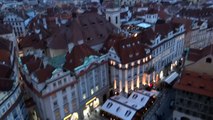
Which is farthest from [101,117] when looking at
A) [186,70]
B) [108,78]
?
[186,70]

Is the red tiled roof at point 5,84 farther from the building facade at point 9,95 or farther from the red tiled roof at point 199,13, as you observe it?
the red tiled roof at point 199,13

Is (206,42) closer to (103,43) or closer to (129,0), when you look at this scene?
(103,43)

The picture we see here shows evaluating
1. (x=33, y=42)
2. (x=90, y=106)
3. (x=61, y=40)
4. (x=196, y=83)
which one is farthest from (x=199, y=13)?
(x=33, y=42)

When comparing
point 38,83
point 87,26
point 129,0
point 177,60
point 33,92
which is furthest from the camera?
point 129,0

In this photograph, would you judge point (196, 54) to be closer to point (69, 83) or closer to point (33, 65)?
point (69, 83)

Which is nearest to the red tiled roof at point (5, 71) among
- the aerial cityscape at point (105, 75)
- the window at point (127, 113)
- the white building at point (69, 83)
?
the aerial cityscape at point (105, 75)

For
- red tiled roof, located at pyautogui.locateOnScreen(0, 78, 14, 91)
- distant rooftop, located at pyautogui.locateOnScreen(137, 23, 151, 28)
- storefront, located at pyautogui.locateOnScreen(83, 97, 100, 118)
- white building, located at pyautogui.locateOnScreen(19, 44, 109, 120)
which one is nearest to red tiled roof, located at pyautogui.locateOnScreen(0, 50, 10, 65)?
white building, located at pyautogui.locateOnScreen(19, 44, 109, 120)

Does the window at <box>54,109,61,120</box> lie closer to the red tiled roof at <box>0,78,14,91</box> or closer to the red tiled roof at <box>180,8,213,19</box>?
the red tiled roof at <box>0,78,14,91</box>
